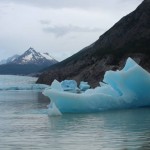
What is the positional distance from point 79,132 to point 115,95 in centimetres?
892

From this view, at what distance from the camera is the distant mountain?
8303cm

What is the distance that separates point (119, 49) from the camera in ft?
302

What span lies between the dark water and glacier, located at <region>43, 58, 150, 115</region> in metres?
0.69

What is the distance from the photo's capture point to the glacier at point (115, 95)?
75.2 feet

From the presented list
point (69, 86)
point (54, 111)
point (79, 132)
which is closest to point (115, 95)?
point (54, 111)

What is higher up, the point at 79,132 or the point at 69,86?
the point at 69,86

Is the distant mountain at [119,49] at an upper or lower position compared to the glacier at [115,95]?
upper

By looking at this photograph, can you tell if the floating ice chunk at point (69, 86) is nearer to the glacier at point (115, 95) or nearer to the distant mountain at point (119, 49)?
the distant mountain at point (119, 49)

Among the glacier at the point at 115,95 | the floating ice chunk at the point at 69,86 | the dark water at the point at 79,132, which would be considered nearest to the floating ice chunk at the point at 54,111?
the glacier at the point at 115,95

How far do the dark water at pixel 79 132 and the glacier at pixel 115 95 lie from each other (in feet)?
2.25

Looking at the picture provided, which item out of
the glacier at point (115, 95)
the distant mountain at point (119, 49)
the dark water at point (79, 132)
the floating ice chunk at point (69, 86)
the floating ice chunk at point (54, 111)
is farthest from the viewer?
the distant mountain at point (119, 49)

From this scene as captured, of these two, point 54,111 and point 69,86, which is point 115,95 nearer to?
point 54,111

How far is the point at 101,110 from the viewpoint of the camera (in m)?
24.0

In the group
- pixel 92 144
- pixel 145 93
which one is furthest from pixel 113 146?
pixel 145 93
